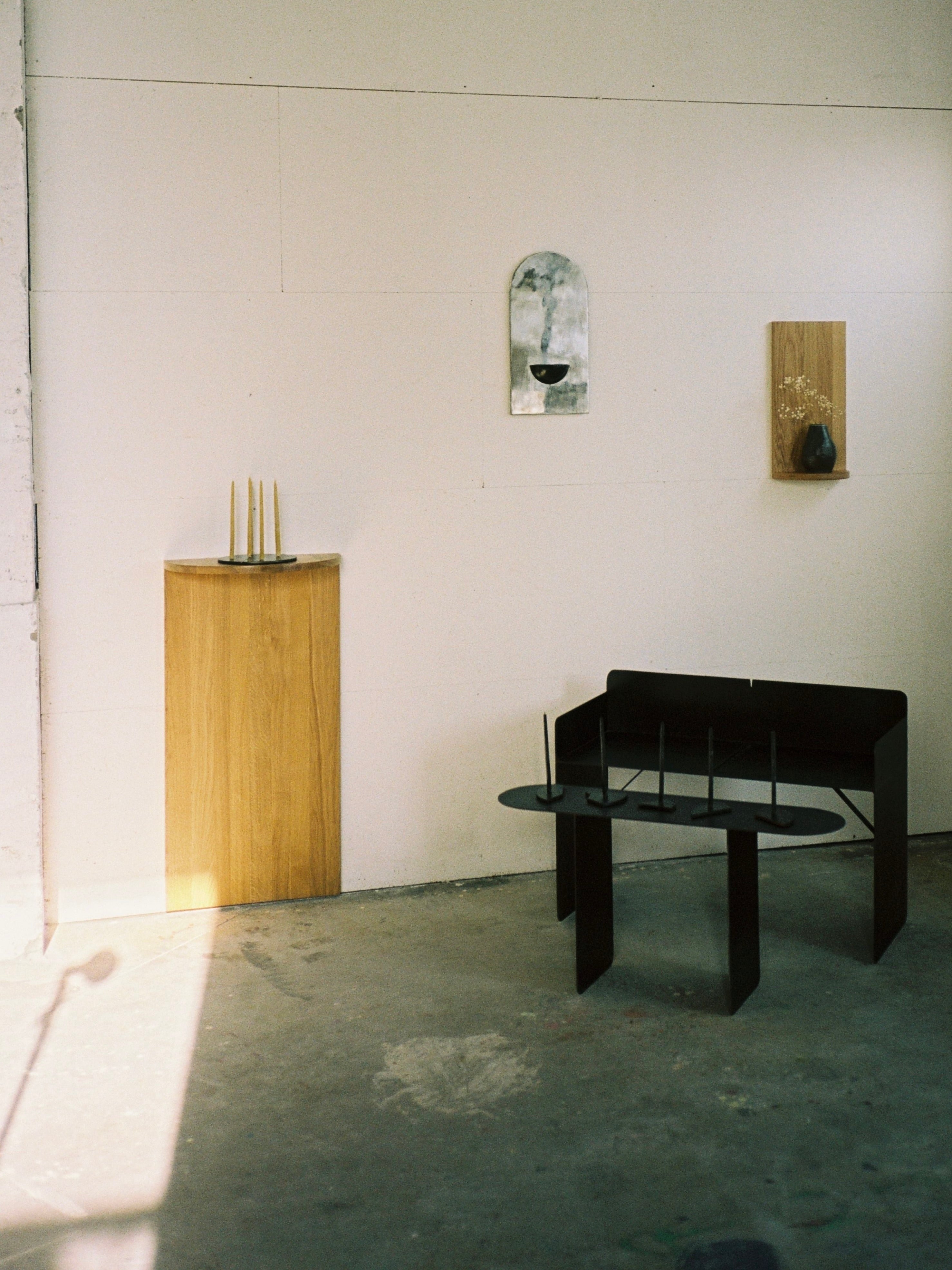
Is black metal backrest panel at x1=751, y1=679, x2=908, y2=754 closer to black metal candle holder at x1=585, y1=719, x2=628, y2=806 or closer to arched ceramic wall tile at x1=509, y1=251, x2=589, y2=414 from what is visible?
black metal candle holder at x1=585, y1=719, x2=628, y2=806

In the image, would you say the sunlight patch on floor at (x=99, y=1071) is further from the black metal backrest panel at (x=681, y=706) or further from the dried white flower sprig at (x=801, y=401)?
the dried white flower sprig at (x=801, y=401)

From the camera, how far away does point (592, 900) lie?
373 centimetres

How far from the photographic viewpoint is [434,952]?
4.01 metres

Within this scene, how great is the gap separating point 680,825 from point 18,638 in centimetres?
238

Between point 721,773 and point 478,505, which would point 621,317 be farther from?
point 721,773

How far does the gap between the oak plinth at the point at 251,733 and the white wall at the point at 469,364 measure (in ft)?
0.30

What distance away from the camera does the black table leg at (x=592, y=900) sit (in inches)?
144

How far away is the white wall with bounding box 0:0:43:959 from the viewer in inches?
157

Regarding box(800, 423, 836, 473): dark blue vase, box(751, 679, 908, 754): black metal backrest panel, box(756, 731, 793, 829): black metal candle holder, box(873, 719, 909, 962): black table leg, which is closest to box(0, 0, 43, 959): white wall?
box(756, 731, 793, 829): black metal candle holder

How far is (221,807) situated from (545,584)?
1.55 meters

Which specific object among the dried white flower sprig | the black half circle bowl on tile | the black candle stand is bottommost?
the black candle stand

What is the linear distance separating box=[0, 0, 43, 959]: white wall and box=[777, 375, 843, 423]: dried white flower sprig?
2.95 metres

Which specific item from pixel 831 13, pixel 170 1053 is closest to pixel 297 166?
pixel 831 13

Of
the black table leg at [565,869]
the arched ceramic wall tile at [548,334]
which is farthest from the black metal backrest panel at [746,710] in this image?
the arched ceramic wall tile at [548,334]
